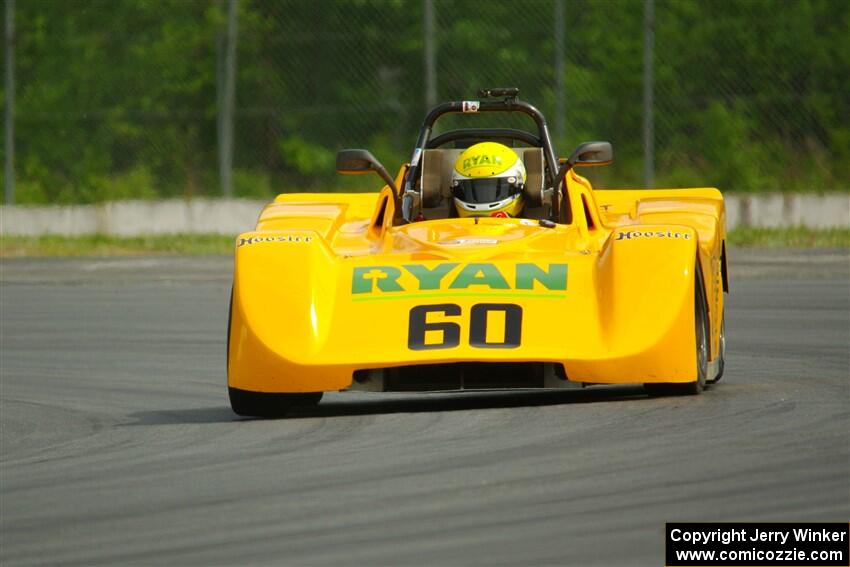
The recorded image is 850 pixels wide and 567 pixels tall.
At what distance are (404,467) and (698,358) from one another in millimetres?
2199

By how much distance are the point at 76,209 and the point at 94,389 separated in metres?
12.7

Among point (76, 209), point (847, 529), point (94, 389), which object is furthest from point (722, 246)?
point (76, 209)

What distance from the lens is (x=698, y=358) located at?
8.73 meters

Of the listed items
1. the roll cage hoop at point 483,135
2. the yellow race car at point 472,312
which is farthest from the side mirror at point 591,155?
the yellow race car at point 472,312

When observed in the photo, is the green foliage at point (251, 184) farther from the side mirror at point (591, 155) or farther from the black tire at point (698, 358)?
the black tire at point (698, 358)

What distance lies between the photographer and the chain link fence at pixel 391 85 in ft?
73.4

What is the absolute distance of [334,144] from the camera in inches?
934

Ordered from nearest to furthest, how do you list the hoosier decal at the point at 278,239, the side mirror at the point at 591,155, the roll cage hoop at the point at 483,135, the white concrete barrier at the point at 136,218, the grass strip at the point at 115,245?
the hoosier decal at the point at 278,239
the side mirror at the point at 591,155
the roll cage hoop at the point at 483,135
the grass strip at the point at 115,245
the white concrete barrier at the point at 136,218

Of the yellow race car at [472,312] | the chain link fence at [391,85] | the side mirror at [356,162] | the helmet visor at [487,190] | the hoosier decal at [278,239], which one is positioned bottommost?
the chain link fence at [391,85]

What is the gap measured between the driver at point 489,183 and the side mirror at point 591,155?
13.1 inches

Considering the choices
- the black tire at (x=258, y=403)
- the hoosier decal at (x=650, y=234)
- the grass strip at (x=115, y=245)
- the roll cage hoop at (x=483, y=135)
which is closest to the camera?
the black tire at (x=258, y=403)

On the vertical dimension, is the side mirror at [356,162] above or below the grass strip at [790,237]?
above

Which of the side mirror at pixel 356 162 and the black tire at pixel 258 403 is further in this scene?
the side mirror at pixel 356 162

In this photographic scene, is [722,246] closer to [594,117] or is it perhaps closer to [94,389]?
[94,389]
